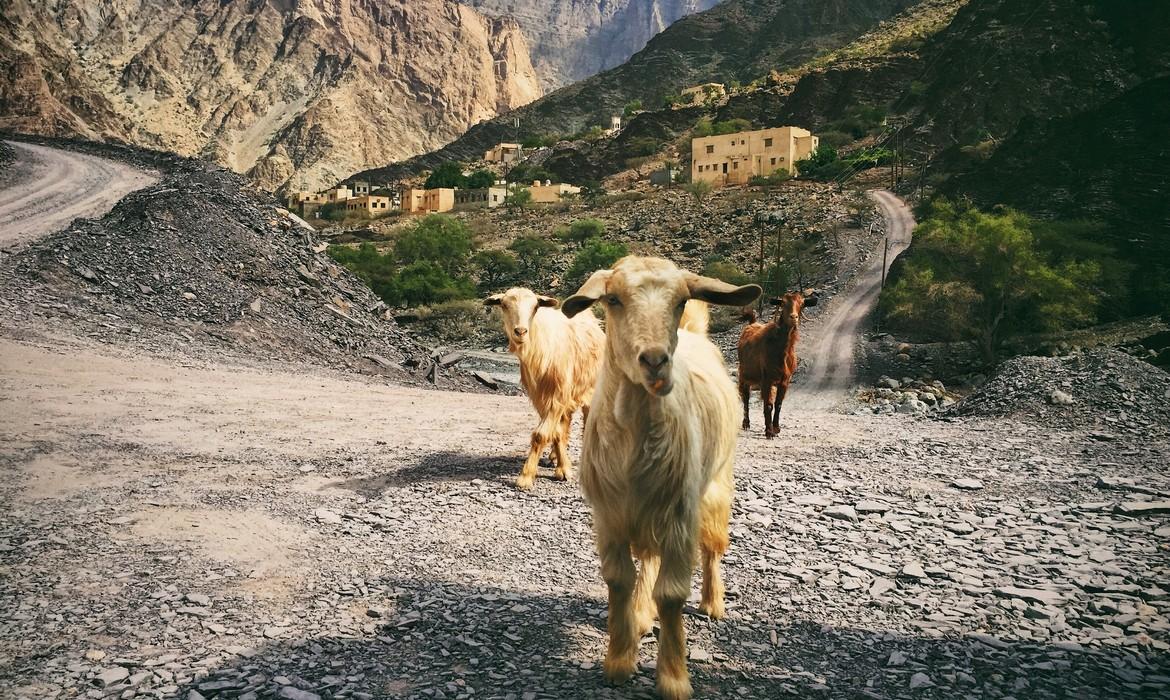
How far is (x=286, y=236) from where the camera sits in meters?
19.7

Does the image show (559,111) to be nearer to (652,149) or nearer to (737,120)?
(652,149)

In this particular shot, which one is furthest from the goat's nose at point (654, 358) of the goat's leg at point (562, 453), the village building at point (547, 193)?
the village building at point (547, 193)

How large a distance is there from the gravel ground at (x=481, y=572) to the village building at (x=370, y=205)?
9847cm

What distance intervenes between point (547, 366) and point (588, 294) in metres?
4.40

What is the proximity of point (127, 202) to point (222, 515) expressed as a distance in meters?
15.8

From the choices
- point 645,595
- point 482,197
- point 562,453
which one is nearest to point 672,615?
point 645,595

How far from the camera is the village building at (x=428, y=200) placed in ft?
311

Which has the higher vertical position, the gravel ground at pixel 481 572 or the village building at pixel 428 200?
the village building at pixel 428 200

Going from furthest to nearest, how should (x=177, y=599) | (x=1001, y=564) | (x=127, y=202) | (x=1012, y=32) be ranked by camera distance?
(x=1012, y=32) → (x=127, y=202) → (x=1001, y=564) → (x=177, y=599)

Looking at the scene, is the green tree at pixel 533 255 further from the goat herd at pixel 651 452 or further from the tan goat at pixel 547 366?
the goat herd at pixel 651 452

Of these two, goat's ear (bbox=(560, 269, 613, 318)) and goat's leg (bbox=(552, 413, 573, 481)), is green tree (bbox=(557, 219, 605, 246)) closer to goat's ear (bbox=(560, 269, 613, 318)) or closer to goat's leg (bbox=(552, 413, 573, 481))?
goat's leg (bbox=(552, 413, 573, 481))

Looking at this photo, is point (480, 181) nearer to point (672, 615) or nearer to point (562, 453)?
point (562, 453)

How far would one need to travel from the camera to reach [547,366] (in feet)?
25.4

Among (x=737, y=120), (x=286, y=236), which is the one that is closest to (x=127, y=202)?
(x=286, y=236)
